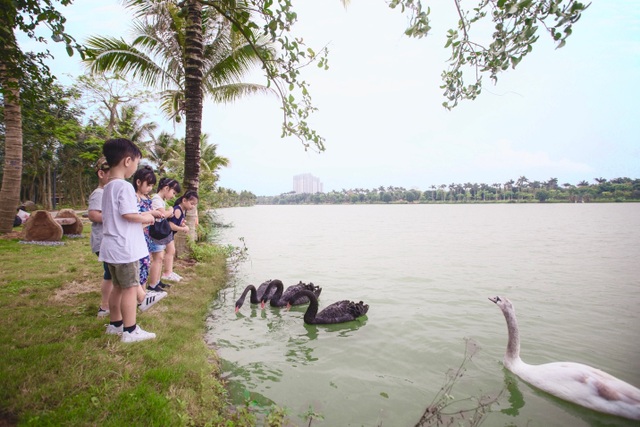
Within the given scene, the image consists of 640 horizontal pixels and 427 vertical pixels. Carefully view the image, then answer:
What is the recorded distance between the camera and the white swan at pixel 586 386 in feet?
11.5

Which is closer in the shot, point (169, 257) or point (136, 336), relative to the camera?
point (136, 336)

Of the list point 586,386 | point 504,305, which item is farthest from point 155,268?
point 586,386

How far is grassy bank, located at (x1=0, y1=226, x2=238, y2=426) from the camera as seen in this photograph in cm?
262

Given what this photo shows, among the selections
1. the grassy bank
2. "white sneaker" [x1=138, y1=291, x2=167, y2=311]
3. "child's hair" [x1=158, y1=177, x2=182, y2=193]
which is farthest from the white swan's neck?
"child's hair" [x1=158, y1=177, x2=182, y2=193]

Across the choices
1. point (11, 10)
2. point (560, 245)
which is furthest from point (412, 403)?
point (560, 245)

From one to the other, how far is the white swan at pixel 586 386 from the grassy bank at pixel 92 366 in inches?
144

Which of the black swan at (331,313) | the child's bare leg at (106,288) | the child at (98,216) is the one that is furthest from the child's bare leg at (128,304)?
the black swan at (331,313)

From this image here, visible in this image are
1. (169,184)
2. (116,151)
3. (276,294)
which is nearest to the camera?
(116,151)

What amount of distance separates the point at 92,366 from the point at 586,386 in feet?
17.0

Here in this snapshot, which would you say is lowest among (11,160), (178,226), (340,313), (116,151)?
(340,313)

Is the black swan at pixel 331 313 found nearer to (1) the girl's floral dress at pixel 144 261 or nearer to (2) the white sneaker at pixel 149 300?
(2) the white sneaker at pixel 149 300

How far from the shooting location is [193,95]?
846 centimetres

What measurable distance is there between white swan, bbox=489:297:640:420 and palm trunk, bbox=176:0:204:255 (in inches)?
307

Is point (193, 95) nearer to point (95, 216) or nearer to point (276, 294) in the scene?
point (95, 216)
